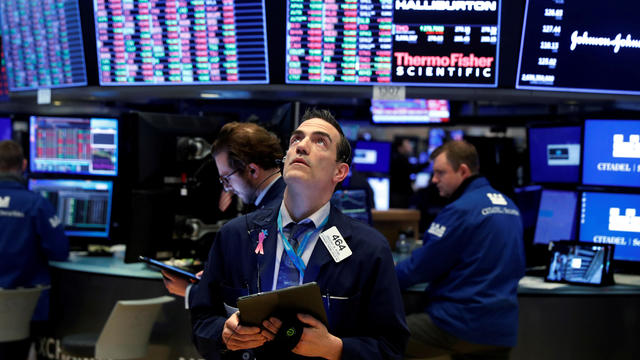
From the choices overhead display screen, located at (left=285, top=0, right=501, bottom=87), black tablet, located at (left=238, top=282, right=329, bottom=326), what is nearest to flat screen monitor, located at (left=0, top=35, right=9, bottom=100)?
overhead display screen, located at (left=285, top=0, right=501, bottom=87)

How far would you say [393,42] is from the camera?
4.13 m

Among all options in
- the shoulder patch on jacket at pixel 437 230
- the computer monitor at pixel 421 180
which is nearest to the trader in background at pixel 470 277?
the shoulder patch on jacket at pixel 437 230

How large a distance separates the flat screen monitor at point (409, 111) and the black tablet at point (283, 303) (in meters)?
5.19

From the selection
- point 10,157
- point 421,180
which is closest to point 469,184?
point 10,157

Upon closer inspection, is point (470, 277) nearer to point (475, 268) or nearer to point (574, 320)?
point (475, 268)

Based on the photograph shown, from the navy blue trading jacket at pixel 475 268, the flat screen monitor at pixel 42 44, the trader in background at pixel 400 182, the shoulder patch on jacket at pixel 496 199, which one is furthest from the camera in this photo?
the trader in background at pixel 400 182

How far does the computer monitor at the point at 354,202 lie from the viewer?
449 centimetres

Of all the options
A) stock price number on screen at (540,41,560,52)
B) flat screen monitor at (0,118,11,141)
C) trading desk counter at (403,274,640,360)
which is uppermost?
A: stock price number on screen at (540,41,560,52)

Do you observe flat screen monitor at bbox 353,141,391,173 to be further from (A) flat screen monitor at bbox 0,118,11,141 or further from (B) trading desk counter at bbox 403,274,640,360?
(B) trading desk counter at bbox 403,274,640,360

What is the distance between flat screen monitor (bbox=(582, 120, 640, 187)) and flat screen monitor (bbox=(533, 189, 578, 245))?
0.22m

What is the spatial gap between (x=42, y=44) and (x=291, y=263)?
12.3 ft

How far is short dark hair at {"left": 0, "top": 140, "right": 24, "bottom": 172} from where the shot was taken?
4293 millimetres

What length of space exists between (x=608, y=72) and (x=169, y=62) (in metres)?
2.70

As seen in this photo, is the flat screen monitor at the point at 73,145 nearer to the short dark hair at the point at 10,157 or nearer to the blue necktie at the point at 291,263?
the short dark hair at the point at 10,157
